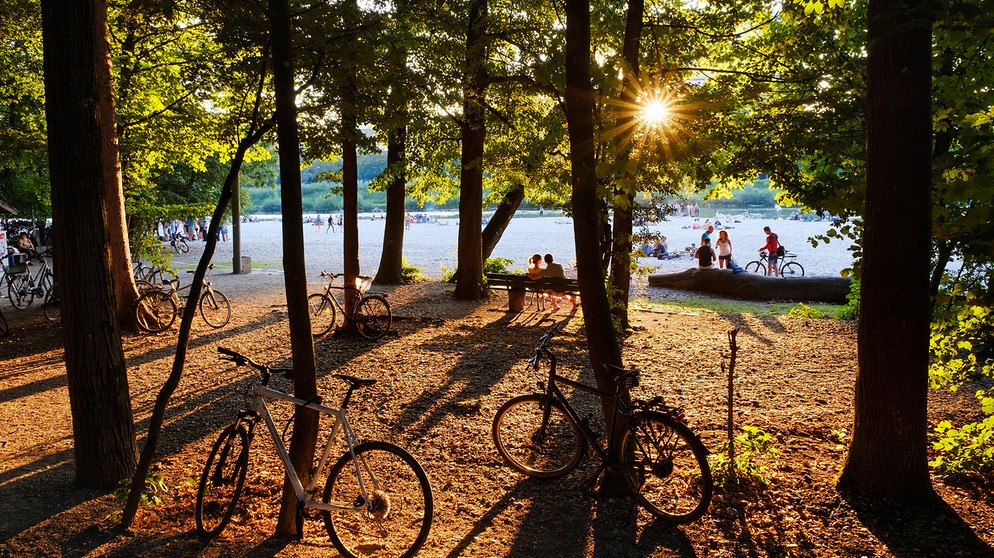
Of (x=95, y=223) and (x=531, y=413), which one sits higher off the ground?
(x=95, y=223)

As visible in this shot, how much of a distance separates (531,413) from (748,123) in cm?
665

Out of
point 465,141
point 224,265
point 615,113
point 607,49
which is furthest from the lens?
point 224,265

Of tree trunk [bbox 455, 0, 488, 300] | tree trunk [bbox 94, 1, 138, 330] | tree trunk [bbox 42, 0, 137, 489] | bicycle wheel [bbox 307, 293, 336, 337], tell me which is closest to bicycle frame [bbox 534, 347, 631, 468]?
tree trunk [bbox 42, 0, 137, 489]

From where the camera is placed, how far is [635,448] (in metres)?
4.84

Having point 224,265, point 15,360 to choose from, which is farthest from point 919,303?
point 224,265

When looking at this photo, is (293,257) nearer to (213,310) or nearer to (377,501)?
(377,501)

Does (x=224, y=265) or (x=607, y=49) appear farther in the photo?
(x=224, y=265)

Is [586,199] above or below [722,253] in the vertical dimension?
above

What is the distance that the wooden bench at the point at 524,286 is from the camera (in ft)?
43.3

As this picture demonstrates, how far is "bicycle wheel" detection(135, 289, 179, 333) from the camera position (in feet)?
37.4

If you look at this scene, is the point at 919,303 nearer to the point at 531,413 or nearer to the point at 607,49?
the point at 531,413

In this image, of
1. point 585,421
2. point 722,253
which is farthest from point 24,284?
point 722,253

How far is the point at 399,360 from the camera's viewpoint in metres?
9.54

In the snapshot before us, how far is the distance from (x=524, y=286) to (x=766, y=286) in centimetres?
897
